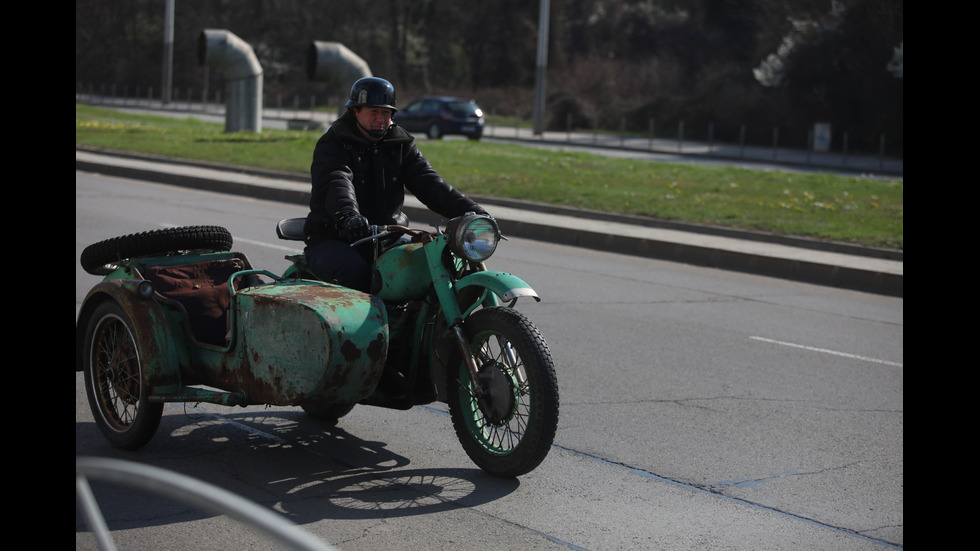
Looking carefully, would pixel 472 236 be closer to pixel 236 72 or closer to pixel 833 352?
pixel 833 352

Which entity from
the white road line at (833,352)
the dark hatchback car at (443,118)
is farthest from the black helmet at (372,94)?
the dark hatchback car at (443,118)

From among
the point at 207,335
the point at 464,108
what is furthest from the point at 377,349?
the point at 464,108

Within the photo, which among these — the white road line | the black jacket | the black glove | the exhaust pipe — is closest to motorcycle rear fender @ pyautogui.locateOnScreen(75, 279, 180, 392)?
the black jacket

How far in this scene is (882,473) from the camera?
18.3ft

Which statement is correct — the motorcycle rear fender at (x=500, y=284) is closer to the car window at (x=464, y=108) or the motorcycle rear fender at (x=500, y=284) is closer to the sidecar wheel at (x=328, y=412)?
the sidecar wheel at (x=328, y=412)

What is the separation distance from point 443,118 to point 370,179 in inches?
1305

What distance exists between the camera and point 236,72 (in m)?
31.8

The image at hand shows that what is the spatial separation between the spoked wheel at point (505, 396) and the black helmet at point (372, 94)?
118cm

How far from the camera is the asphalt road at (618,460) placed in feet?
15.1

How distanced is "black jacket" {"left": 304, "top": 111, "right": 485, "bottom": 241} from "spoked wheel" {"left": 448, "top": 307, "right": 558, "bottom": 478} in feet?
2.56

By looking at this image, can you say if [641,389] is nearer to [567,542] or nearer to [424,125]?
[567,542]

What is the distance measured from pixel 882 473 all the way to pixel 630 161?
20641 millimetres
